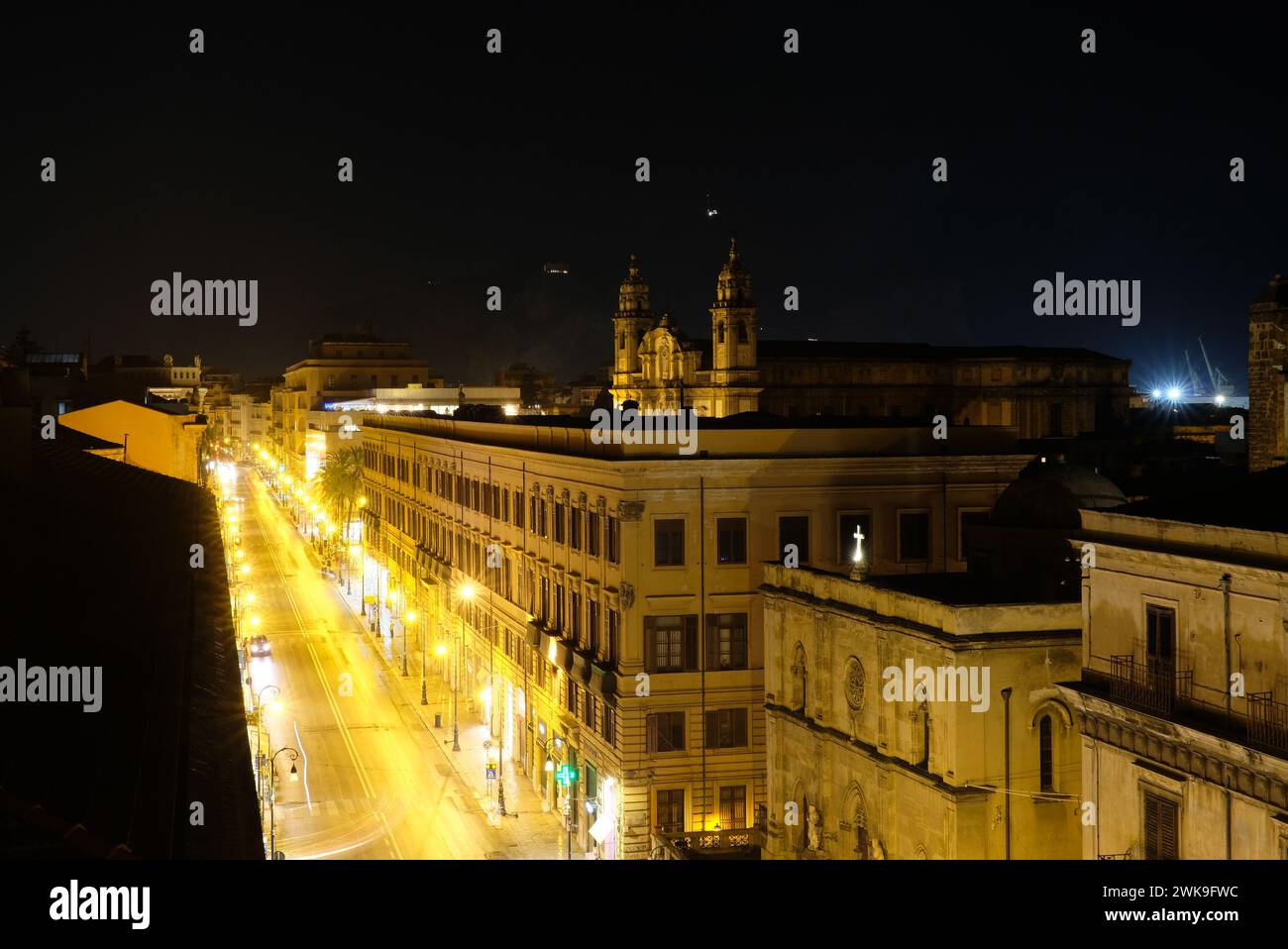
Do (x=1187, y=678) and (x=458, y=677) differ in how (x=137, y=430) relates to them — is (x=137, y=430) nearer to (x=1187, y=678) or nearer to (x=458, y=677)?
(x=458, y=677)

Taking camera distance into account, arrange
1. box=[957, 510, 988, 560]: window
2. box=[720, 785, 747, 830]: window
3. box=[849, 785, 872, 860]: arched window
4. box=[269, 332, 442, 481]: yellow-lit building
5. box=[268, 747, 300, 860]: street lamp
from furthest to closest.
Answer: box=[269, 332, 442, 481]: yellow-lit building → box=[957, 510, 988, 560]: window → box=[720, 785, 747, 830]: window → box=[268, 747, 300, 860]: street lamp → box=[849, 785, 872, 860]: arched window

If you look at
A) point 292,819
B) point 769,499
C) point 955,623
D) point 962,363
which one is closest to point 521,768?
point 292,819

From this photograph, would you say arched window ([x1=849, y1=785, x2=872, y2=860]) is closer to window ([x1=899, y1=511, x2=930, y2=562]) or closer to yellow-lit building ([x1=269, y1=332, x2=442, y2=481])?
window ([x1=899, y1=511, x2=930, y2=562])

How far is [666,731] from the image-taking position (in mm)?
41562

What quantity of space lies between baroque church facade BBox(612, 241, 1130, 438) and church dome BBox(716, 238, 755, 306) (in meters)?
0.10

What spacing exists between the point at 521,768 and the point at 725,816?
14.6 meters

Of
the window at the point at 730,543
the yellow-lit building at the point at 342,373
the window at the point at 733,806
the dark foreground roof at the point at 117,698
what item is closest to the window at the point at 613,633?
the window at the point at 730,543

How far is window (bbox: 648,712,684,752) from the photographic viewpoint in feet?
136

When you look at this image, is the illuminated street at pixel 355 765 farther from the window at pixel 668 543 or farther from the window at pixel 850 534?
the window at pixel 850 534

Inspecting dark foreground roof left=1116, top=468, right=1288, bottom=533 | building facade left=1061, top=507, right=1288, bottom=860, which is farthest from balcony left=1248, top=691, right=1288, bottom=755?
dark foreground roof left=1116, top=468, right=1288, bottom=533

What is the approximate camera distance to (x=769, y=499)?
42.7m

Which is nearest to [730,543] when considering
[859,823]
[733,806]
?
[733,806]
